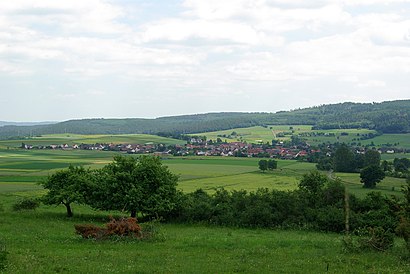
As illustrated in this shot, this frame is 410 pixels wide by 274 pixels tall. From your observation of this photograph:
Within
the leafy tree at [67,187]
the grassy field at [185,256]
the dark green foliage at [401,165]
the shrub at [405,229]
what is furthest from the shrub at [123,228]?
the dark green foliage at [401,165]

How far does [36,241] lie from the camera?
2716cm

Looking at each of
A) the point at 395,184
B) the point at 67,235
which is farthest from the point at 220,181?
the point at 67,235

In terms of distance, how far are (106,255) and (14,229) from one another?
14.3m

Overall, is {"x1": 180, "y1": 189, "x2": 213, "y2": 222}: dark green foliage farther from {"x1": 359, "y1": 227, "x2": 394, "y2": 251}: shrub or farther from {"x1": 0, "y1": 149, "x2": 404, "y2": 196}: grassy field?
{"x1": 0, "y1": 149, "x2": 404, "y2": 196}: grassy field

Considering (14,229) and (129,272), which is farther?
(14,229)

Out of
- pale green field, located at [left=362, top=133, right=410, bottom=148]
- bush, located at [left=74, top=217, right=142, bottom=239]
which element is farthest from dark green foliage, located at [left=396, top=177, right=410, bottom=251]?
pale green field, located at [left=362, top=133, right=410, bottom=148]

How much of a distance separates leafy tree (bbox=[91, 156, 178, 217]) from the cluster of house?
100.0 m

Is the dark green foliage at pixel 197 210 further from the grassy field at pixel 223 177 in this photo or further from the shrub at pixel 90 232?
the grassy field at pixel 223 177

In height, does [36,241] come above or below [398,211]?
below

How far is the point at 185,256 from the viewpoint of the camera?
22.3 metres

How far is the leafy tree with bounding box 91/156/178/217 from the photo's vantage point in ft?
136

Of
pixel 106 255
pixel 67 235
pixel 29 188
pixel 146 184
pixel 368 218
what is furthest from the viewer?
pixel 29 188

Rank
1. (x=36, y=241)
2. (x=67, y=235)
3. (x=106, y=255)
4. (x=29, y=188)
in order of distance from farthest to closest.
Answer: (x=29, y=188) < (x=67, y=235) < (x=36, y=241) < (x=106, y=255)

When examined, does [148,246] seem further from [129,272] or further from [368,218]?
[368,218]
